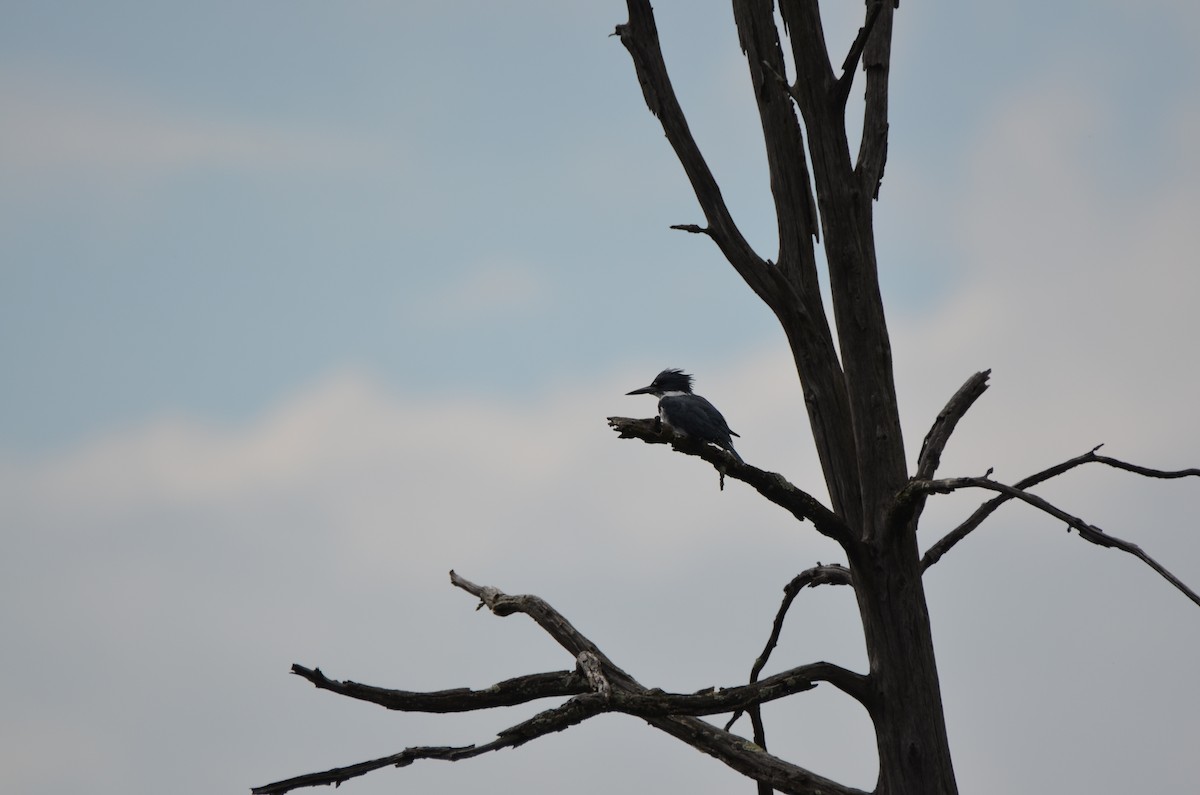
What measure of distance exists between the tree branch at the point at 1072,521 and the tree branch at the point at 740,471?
2.24 feet

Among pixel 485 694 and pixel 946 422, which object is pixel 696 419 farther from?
pixel 485 694

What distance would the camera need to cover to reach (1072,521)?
20.7ft

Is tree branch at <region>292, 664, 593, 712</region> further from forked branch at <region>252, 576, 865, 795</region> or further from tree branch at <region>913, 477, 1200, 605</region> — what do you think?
tree branch at <region>913, 477, 1200, 605</region>

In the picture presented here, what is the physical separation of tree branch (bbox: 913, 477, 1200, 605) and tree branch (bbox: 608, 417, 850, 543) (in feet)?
2.24

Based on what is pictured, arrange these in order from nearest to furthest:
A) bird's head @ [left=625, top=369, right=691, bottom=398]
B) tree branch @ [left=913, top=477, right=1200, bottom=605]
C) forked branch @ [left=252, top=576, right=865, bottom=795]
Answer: tree branch @ [left=913, top=477, right=1200, bottom=605], forked branch @ [left=252, top=576, right=865, bottom=795], bird's head @ [left=625, top=369, right=691, bottom=398]

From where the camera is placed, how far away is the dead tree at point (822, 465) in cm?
704

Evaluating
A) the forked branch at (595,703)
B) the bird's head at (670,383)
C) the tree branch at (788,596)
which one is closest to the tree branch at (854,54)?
the tree branch at (788,596)

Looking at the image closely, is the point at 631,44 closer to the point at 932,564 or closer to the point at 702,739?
the point at 932,564

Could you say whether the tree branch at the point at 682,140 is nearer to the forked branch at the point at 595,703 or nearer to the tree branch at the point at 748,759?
the forked branch at the point at 595,703

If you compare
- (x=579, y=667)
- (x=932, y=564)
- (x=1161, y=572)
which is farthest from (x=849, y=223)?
(x=579, y=667)

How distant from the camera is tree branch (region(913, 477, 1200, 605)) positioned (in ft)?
20.0

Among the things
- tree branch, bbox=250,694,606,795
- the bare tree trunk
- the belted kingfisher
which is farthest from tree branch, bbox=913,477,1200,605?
the belted kingfisher

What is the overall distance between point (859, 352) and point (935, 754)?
97.2 inches

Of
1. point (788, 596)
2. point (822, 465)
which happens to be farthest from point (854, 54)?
point (788, 596)
